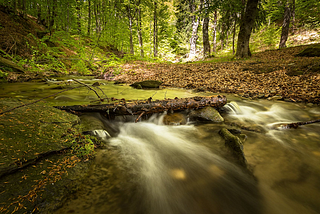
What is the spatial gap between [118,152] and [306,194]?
106 inches

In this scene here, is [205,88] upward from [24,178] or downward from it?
upward

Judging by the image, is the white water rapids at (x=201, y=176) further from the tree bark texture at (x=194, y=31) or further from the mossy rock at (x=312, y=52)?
the tree bark texture at (x=194, y=31)

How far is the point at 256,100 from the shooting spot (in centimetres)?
576

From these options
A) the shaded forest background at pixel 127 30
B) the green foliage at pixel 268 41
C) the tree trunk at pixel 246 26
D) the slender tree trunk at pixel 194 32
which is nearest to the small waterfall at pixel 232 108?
the shaded forest background at pixel 127 30

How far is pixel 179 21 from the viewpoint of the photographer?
2867 centimetres

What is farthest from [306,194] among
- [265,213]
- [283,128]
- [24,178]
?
[24,178]

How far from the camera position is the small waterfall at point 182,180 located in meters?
1.64

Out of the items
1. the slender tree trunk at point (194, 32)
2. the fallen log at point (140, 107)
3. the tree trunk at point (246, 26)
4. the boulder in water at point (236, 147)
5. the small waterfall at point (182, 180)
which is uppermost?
the slender tree trunk at point (194, 32)

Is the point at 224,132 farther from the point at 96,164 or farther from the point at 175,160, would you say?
the point at 96,164

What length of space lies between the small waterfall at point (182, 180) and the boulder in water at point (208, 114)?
96cm

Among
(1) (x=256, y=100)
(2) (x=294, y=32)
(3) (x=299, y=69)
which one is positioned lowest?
(1) (x=256, y=100)

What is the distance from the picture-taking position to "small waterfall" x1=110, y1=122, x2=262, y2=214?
164 centimetres

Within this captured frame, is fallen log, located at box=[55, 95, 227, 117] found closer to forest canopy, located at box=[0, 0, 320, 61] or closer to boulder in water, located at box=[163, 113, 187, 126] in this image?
boulder in water, located at box=[163, 113, 187, 126]

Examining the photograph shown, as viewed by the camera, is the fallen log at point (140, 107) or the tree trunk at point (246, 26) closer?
the fallen log at point (140, 107)
